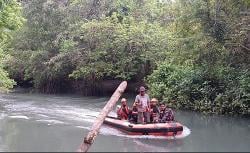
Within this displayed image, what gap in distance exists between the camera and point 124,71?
30.5 m

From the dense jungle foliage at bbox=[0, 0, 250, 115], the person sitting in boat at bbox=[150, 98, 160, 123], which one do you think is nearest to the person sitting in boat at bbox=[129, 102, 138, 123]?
the person sitting in boat at bbox=[150, 98, 160, 123]

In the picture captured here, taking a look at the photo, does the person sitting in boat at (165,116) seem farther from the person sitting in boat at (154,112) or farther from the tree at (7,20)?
the tree at (7,20)

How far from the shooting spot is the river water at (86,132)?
15.3 metres

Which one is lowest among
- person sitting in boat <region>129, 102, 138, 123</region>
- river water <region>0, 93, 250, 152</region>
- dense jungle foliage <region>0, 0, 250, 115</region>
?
river water <region>0, 93, 250, 152</region>

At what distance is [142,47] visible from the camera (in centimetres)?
2997

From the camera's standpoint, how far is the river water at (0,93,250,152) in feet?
50.2

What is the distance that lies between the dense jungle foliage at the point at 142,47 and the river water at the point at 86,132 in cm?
177

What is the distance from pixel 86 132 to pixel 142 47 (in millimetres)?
12512

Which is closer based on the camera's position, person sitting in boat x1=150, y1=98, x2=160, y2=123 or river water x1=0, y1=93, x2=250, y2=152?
river water x1=0, y1=93, x2=250, y2=152

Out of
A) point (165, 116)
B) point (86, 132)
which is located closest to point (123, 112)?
point (86, 132)

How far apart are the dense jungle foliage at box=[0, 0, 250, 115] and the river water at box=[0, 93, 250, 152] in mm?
1772

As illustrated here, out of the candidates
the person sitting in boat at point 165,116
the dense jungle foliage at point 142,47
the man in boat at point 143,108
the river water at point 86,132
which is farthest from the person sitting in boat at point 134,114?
the dense jungle foliage at point 142,47

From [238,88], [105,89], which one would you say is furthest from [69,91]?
[238,88]

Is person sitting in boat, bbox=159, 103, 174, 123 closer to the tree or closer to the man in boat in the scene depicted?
the man in boat
